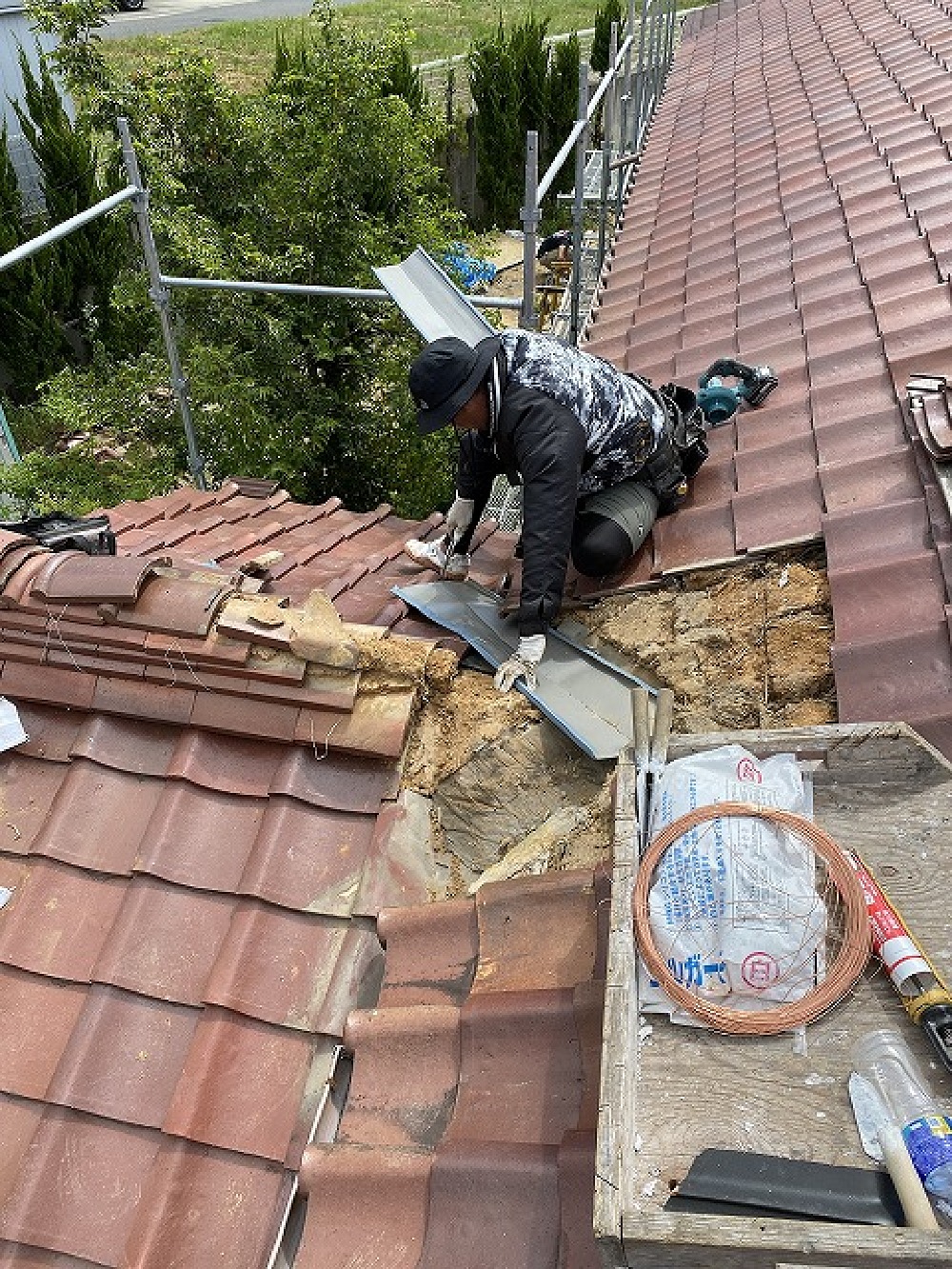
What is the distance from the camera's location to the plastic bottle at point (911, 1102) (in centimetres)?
146

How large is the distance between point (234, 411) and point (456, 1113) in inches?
295

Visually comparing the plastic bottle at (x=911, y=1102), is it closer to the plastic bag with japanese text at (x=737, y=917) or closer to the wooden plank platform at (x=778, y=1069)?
the wooden plank platform at (x=778, y=1069)

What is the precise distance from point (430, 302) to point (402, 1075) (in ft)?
14.5

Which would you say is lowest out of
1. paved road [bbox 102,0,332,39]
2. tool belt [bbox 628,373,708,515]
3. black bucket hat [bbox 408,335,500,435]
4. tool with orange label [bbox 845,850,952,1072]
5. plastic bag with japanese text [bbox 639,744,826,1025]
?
tool belt [bbox 628,373,708,515]

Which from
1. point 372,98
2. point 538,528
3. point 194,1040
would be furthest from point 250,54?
point 194,1040

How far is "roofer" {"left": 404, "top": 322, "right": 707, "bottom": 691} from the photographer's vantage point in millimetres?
3361

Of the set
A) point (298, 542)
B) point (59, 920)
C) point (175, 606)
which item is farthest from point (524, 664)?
point (298, 542)

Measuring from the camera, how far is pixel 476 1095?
6.90ft

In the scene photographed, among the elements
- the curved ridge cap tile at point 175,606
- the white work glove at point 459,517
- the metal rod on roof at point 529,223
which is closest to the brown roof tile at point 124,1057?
the curved ridge cap tile at point 175,606

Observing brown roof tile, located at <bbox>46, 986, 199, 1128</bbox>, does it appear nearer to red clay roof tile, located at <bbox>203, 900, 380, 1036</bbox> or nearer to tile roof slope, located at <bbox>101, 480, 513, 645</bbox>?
red clay roof tile, located at <bbox>203, 900, 380, 1036</bbox>

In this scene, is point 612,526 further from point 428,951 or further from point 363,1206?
point 363,1206

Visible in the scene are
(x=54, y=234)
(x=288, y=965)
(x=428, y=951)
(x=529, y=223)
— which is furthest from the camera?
(x=54, y=234)

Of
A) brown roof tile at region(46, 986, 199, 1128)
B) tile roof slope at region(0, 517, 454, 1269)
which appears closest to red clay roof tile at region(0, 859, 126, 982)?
tile roof slope at region(0, 517, 454, 1269)

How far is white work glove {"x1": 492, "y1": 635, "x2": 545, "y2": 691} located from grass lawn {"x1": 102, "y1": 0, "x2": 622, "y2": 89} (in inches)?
670
